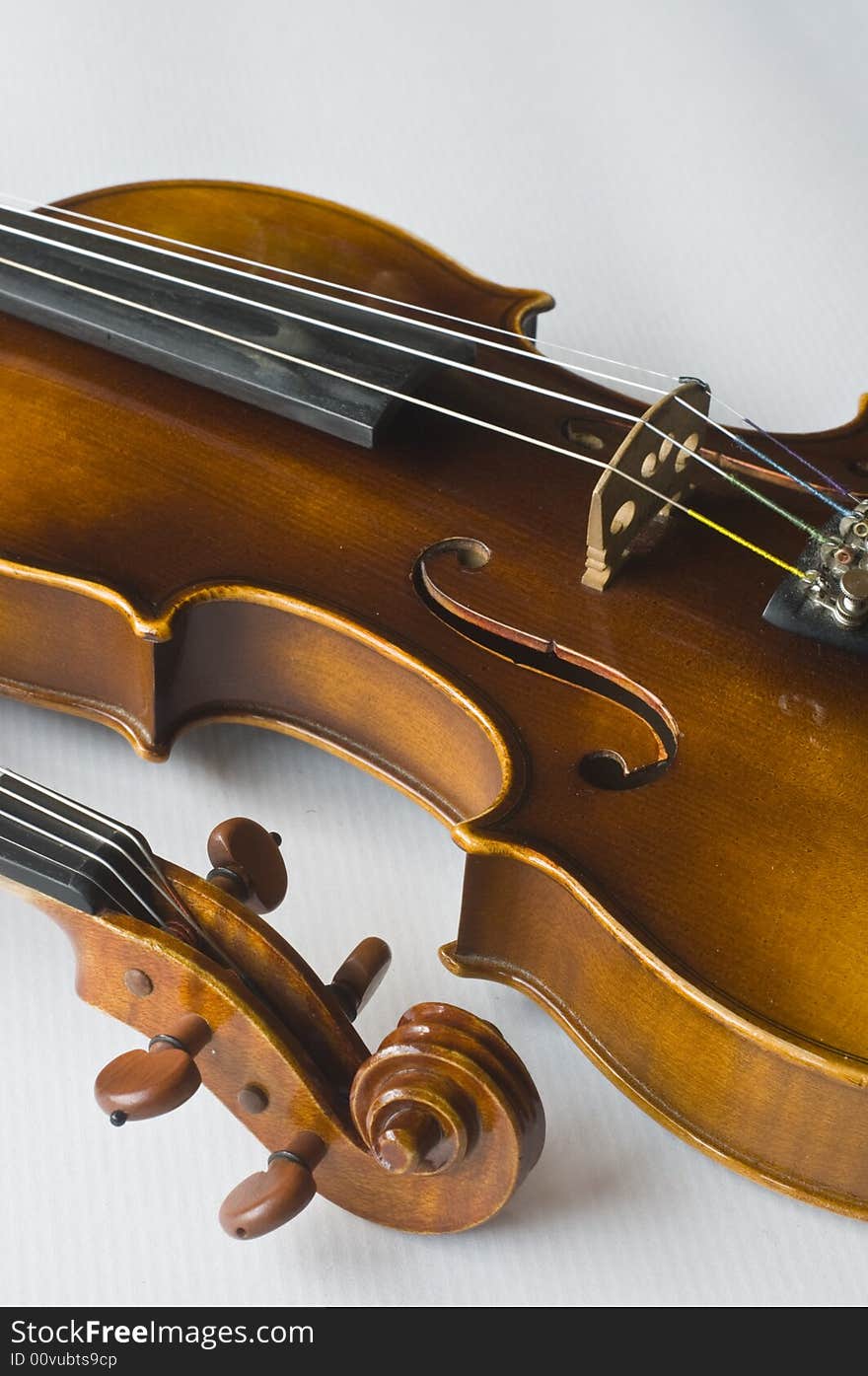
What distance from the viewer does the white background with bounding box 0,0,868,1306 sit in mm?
1564

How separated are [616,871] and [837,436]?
0.73 metres

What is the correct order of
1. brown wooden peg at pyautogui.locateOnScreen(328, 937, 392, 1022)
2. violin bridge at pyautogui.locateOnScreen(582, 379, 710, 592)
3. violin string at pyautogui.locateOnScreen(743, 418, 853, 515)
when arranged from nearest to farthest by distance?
brown wooden peg at pyautogui.locateOnScreen(328, 937, 392, 1022)
violin bridge at pyautogui.locateOnScreen(582, 379, 710, 592)
violin string at pyautogui.locateOnScreen(743, 418, 853, 515)

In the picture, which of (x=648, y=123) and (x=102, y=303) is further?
(x=648, y=123)

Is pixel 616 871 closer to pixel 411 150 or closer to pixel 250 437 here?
pixel 250 437

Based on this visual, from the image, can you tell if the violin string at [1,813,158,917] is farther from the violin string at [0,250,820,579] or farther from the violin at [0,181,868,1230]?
the violin string at [0,250,820,579]

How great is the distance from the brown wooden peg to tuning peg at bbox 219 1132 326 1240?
0.12 meters

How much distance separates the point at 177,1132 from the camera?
5.43 ft

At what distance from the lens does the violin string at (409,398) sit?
1799 millimetres

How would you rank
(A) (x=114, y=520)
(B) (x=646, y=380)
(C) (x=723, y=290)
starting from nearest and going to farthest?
(A) (x=114, y=520), (B) (x=646, y=380), (C) (x=723, y=290)

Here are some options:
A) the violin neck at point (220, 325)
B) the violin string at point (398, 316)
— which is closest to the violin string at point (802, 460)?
the violin string at point (398, 316)

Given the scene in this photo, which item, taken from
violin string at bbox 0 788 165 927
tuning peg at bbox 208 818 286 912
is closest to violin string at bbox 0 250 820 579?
tuning peg at bbox 208 818 286 912

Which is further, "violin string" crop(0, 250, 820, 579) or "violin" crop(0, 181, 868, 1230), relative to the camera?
"violin string" crop(0, 250, 820, 579)

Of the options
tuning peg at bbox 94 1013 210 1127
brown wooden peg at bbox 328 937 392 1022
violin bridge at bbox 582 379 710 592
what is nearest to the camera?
tuning peg at bbox 94 1013 210 1127
